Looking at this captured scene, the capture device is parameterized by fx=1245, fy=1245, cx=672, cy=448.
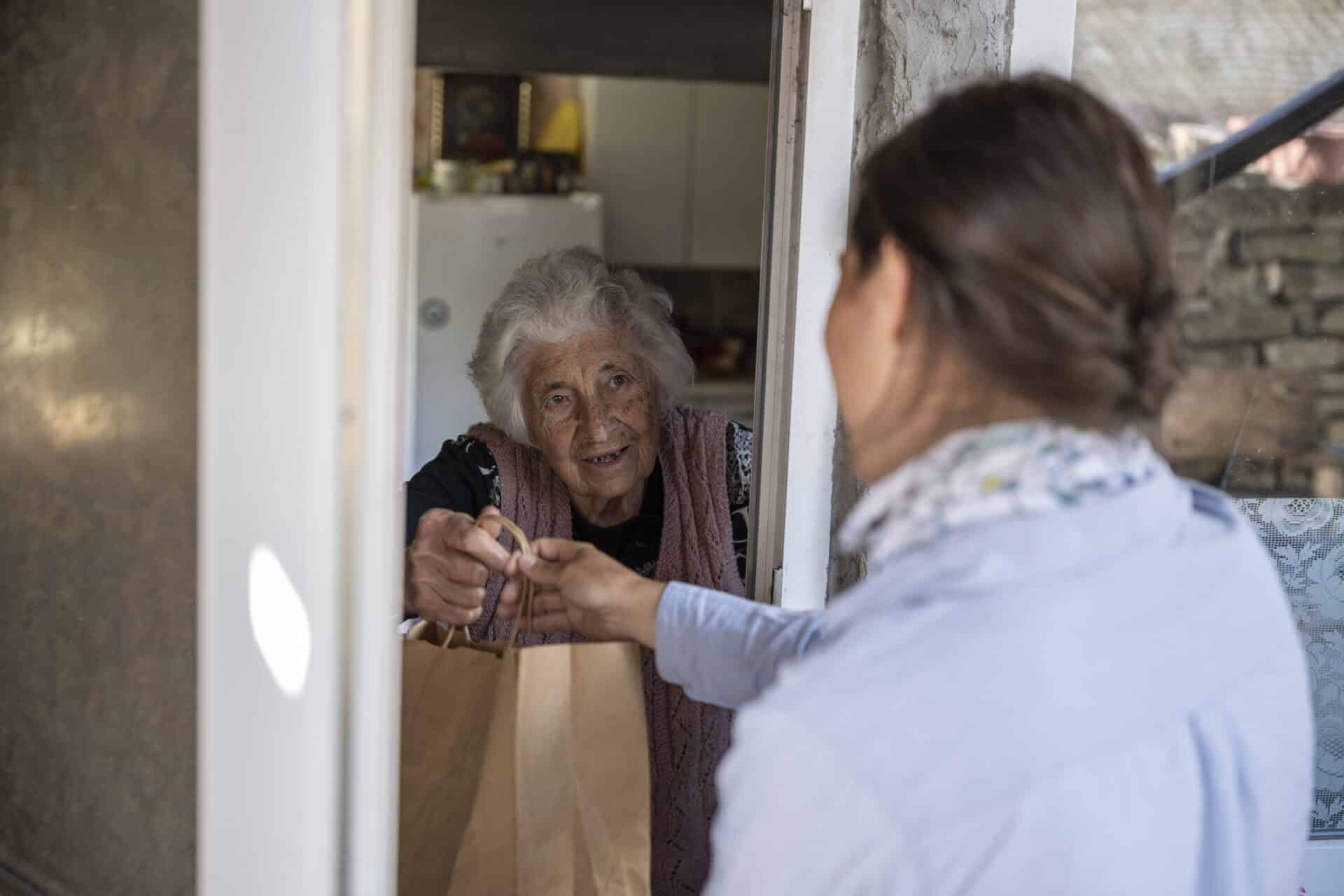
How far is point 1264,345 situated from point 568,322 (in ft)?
3.36

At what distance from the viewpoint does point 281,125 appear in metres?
0.90

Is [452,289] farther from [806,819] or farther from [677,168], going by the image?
[806,819]

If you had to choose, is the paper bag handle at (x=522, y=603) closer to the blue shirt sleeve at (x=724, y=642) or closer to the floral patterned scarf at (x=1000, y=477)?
the blue shirt sleeve at (x=724, y=642)

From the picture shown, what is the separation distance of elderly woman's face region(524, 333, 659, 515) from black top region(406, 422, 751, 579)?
30mm

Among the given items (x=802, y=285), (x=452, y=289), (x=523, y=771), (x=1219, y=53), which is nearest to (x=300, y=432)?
(x=523, y=771)

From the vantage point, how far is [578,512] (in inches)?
76.5

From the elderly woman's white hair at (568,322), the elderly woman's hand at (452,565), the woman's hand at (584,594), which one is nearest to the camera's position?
the woman's hand at (584,594)

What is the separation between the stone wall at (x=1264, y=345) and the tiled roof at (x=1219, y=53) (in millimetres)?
129

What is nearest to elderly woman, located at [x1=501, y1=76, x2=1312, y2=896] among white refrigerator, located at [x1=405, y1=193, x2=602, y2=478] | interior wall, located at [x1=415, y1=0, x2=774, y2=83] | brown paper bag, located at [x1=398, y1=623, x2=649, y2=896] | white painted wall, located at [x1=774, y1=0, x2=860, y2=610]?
brown paper bag, located at [x1=398, y1=623, x2=649, y2=896]

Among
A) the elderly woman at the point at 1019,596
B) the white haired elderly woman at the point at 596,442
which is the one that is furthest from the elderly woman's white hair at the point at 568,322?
the elderly woman at the point at 1019,596

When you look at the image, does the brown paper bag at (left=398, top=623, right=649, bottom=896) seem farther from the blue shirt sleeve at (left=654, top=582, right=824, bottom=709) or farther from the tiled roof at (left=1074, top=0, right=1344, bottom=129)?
the tiled roof at (left=1074, top=0, right=1344, bottom=129)

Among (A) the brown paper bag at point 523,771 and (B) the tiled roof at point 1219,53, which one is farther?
(B) the tiled roof at point 1219,53

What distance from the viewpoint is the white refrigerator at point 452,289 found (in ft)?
13.5

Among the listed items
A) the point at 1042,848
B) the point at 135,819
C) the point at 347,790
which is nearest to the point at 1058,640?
the point at 1042,848
